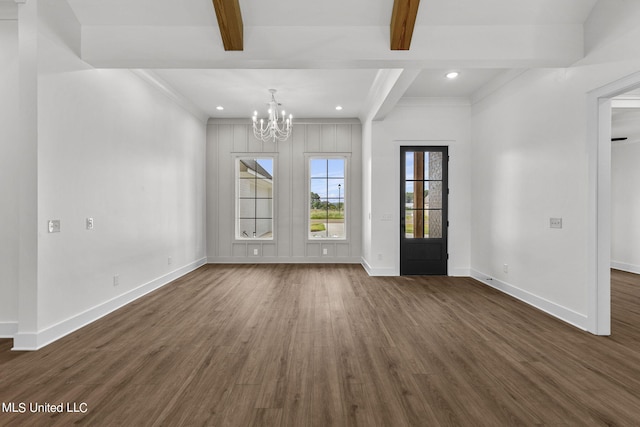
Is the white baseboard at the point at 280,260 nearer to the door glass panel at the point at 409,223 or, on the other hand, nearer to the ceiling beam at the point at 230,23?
the door glass panel at the point at 409,223

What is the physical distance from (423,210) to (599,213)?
2.77m

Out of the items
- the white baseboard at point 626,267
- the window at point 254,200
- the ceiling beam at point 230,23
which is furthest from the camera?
the window at point 254,200

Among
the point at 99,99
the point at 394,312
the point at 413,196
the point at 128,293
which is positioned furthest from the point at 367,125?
the point at 128,293

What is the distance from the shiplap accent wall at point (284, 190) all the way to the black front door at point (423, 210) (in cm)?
137

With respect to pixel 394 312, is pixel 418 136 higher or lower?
higher

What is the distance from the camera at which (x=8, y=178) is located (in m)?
2.92

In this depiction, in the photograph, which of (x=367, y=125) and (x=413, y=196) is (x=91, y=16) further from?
(x=413, y=196)

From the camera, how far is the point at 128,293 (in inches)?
156

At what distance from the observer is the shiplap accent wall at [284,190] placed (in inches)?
265

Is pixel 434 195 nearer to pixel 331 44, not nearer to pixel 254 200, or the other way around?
pixel 331 44

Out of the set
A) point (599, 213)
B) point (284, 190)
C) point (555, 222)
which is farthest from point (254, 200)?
point (599, 213)

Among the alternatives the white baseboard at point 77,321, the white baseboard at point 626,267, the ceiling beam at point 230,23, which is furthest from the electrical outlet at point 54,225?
the white baseboard at point 626,267

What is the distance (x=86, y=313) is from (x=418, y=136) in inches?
218

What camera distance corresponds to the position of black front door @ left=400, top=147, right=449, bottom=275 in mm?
5582
